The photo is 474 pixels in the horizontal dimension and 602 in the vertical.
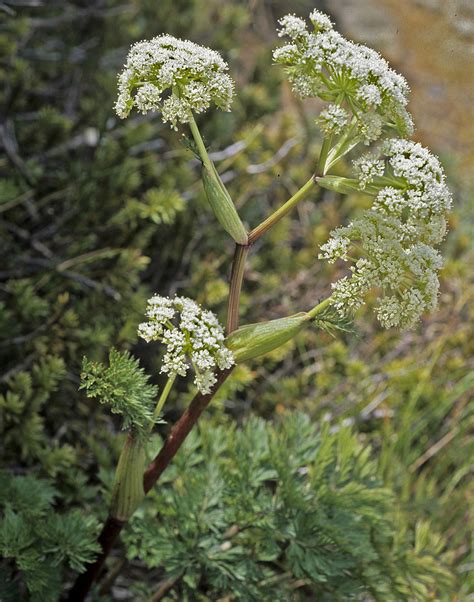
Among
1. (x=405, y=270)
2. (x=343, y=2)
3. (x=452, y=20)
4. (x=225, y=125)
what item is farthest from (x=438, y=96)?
(x=405, y=270)

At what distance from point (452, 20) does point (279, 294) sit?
155 inches

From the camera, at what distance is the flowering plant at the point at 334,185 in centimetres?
122

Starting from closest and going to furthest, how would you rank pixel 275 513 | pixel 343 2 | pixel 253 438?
pixel 275 513 < pixel 253 438 < pixel 343 2

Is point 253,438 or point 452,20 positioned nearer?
point 253,438

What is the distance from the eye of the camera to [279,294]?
10.7ft

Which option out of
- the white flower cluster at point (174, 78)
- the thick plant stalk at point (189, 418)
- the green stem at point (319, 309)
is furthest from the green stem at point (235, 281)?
the white flower cluster at point (174, 78)

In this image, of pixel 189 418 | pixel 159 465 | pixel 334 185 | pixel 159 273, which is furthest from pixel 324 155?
pixel 159 273

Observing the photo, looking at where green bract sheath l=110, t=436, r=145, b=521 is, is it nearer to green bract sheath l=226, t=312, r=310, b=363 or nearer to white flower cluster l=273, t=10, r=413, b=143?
A: green bract sheath l=226, t=312, r=310, b=363

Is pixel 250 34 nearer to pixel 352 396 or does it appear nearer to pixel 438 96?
pixel 438 96

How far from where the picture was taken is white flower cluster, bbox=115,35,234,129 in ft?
4.17

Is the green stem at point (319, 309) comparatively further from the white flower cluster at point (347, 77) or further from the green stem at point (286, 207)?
the white flower cluster at point (347, 77)

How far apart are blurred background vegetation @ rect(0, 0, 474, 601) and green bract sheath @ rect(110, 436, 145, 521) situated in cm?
47

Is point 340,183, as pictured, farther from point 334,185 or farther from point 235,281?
point 235,281

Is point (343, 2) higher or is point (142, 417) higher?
point (343, 2)
